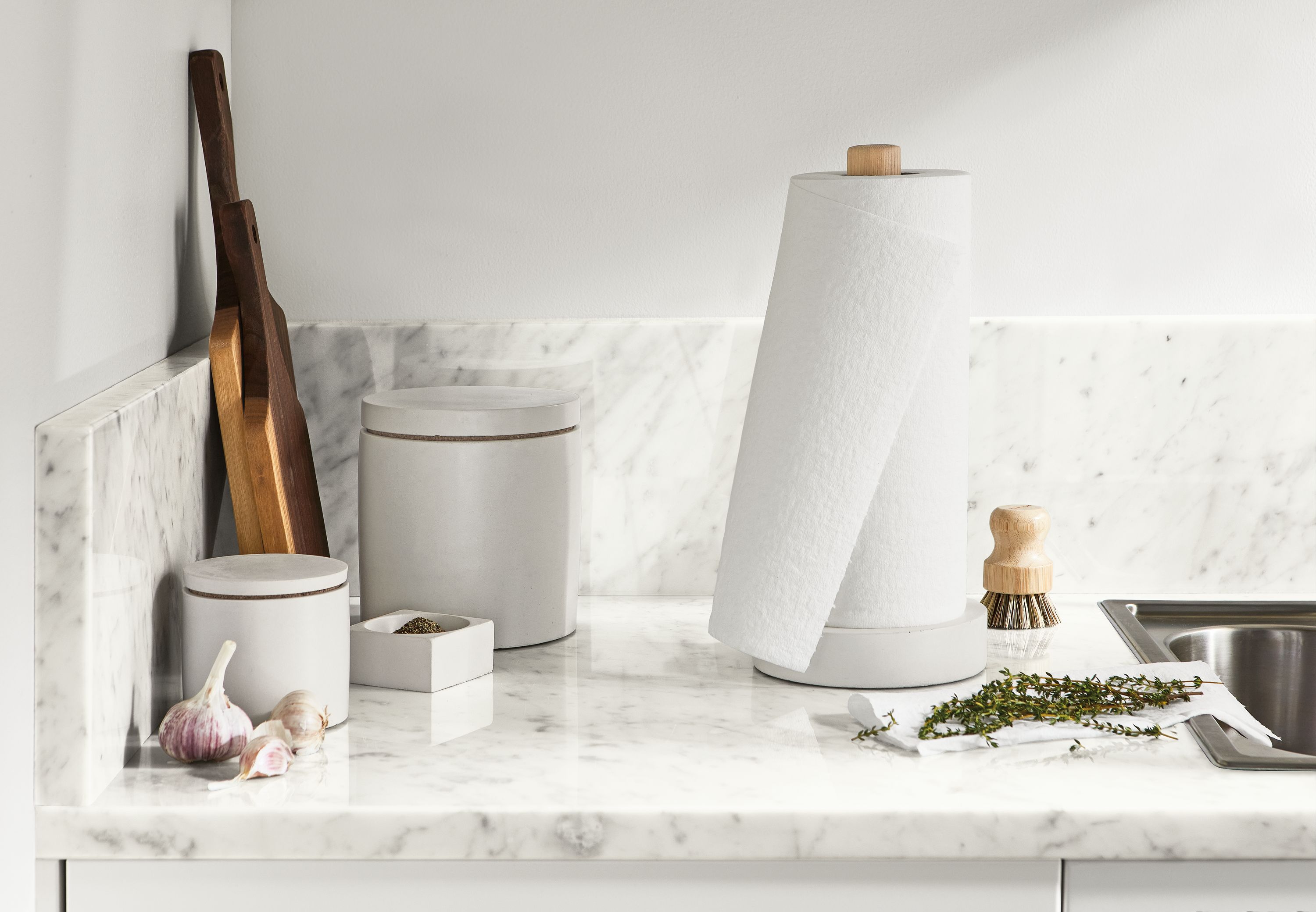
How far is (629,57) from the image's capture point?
131cm

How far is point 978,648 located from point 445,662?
428mm

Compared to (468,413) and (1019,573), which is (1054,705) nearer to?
(1019,573)

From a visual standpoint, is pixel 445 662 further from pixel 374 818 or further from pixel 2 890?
pixel 2 890

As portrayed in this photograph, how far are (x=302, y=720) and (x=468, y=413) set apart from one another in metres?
0.32

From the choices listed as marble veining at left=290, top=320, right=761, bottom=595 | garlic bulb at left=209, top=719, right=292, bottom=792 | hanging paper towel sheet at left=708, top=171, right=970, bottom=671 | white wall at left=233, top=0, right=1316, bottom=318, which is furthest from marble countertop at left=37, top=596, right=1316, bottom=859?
white wall at left=233, top=0, right=1316, bottom=318

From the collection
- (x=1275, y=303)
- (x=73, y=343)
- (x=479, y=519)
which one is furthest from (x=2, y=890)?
(x=1275, y=303)

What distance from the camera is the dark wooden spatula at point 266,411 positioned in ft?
3.51

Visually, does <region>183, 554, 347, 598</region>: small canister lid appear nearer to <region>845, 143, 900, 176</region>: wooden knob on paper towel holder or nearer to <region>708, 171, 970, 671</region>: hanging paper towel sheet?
<region>708, 171, 970, 671</region>: hanging paper towel sheet

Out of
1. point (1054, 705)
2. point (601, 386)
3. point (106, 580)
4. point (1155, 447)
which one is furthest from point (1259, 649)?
point (106, 580)

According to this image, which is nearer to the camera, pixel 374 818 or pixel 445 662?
pixel 374 818

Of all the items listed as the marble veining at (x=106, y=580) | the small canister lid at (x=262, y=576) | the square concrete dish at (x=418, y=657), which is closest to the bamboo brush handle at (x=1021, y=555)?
the square concrete dish at (x=418, y=657)

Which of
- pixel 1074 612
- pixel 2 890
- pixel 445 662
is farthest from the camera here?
pixel 1074 612

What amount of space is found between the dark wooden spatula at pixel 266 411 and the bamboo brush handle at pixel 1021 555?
63 centimetres

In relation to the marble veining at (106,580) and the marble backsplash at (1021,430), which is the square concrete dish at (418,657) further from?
the marble backsplash at (1021,430)
